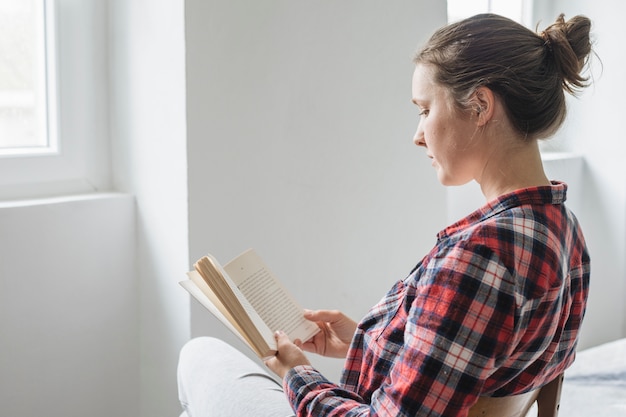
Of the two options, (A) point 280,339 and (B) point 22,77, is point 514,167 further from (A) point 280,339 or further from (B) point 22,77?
(B) point 22,77

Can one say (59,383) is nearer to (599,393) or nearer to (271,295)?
(271,295)

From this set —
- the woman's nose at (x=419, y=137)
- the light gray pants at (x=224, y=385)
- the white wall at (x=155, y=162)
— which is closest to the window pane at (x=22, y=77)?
the white wall at (x=155, y=162)

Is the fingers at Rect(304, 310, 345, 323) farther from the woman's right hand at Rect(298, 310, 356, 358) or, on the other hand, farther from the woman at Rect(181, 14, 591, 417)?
the woman at Rect(181, 14, 591, 417)

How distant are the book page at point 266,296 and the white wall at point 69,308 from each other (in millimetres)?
624

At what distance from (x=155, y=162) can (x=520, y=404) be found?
1051 mm

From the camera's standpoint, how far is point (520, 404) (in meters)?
0.95

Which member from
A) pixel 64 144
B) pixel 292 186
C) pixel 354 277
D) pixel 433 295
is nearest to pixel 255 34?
pixel 292 186

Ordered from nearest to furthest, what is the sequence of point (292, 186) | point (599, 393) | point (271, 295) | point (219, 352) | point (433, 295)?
point (433, 295) → point (271, 295) → point (219, 352) → point (599, 393) → point (292, 186)

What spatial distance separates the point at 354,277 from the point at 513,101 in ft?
3.64

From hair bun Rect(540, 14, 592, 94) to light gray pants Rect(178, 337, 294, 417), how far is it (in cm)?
60

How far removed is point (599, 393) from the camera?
5.18 ft

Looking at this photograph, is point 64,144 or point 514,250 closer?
point 514,250

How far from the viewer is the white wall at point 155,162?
167 centimetres

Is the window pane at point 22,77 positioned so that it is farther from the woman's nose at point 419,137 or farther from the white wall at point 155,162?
the woman's nose at point 419,137
